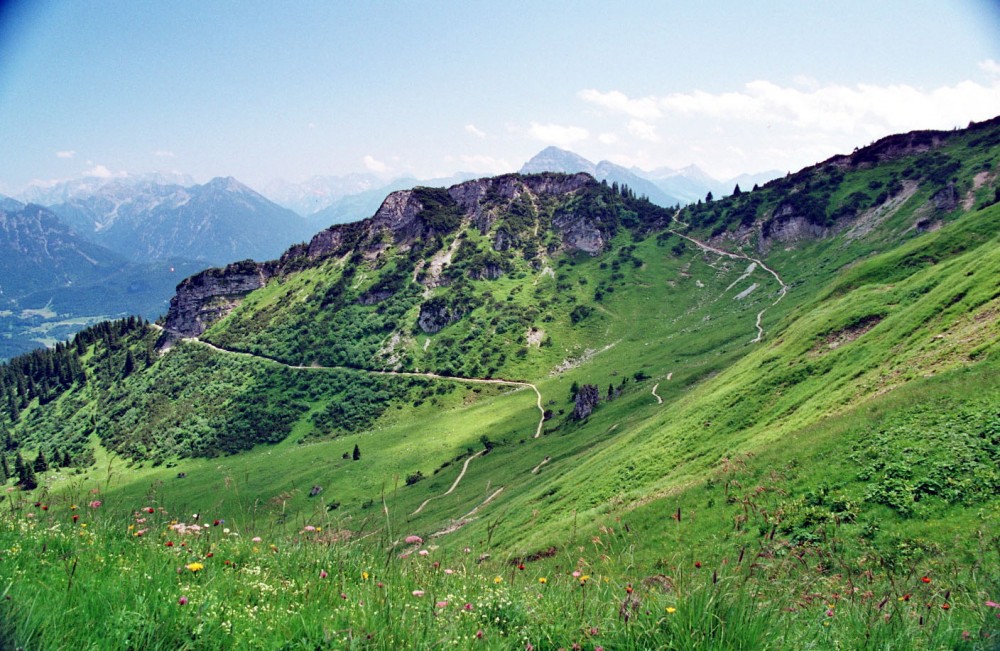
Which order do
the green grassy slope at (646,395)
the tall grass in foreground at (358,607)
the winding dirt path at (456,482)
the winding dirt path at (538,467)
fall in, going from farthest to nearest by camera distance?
the winding dirt path at (456,482)
the winding dirt path at (538,467)
the green grassy slope at (646,395)
the tall grass in foreground at (358,607)

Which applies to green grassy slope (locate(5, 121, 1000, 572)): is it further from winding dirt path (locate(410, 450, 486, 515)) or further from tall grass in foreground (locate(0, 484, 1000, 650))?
tall grass in foreground (locate(0, 484, 1000, 650))

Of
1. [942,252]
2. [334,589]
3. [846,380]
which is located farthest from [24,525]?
[942,252]

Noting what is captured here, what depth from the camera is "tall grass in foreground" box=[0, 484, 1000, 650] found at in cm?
528

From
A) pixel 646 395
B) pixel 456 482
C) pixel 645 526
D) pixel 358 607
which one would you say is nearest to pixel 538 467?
pixel 456 482

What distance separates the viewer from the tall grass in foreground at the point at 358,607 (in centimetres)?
528

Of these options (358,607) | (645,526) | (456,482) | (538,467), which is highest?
(358,607)

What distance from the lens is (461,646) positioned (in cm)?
561

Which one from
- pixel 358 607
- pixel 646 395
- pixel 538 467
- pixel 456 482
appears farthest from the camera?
pixel 646 395

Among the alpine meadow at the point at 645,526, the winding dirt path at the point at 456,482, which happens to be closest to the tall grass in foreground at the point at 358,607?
the alpine meadow at the point at 645,526

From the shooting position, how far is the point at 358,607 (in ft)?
20.5

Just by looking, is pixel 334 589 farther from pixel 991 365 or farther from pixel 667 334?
pixel 667 334

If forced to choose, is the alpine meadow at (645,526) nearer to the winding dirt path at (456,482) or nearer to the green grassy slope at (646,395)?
the green grassy slope at (646,395)

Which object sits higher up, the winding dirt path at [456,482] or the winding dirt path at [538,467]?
the winding dirt path at [538,467]

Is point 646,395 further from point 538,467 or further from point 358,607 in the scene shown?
point 358,607
